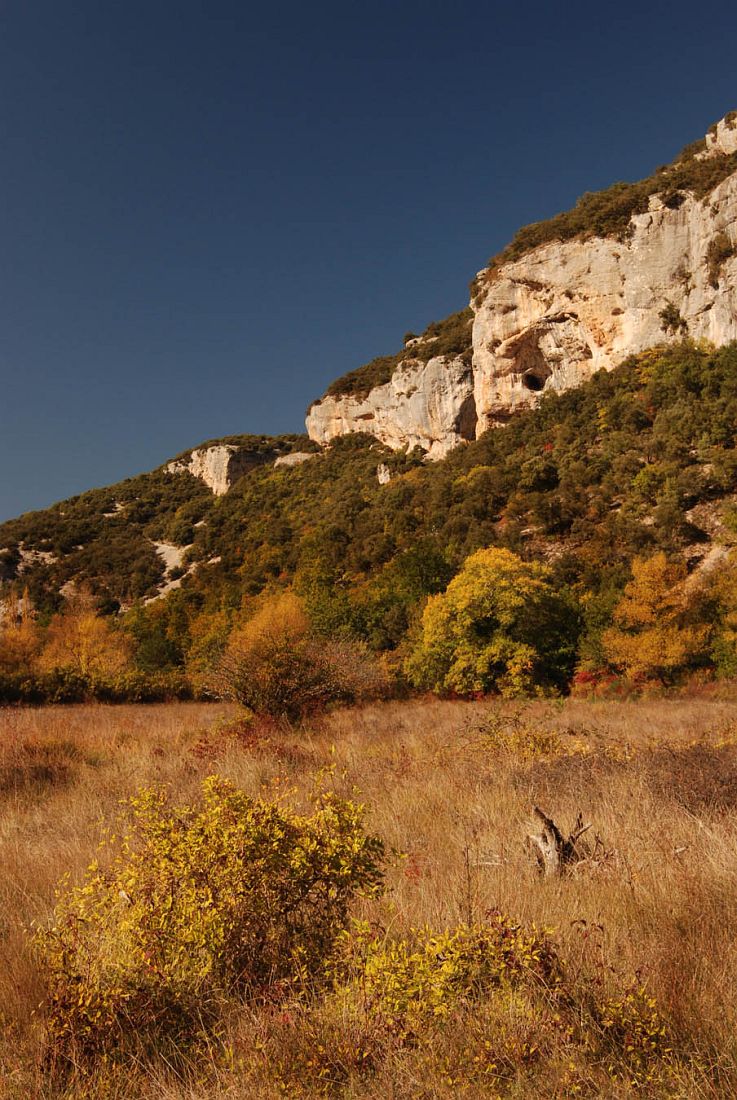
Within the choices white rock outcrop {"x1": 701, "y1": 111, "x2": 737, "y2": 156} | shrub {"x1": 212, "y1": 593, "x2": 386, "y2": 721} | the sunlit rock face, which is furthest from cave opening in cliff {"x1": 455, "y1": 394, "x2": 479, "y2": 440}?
shrub {"x1": 212, "y1": 593, "x2": 386, "y2": 721}

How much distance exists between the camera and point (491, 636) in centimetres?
2450

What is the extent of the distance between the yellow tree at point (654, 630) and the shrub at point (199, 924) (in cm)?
2315

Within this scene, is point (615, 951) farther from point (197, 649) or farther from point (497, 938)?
point (197, 649)

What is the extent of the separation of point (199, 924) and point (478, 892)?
1664 millimetres

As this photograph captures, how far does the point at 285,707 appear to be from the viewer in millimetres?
12523

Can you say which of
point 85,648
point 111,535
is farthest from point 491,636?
point 111,535

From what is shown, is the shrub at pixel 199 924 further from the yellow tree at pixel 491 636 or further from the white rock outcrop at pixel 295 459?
the white rock outcrop at pixel 295 459

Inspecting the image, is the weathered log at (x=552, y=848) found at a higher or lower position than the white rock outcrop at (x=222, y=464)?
lower

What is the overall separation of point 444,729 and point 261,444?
86.4 meters

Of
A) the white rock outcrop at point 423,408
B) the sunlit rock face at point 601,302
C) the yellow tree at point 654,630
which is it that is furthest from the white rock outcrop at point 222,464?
the yellow tree at point 654,630

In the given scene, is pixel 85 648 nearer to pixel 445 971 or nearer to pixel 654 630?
pixel 654 630

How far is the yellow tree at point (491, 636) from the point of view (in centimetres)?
2334

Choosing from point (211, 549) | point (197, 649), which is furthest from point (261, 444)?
point (197, 649)

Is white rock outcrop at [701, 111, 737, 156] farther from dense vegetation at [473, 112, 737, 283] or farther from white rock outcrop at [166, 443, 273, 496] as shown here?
white rock outcrop at [166, 443, 273, 496]
